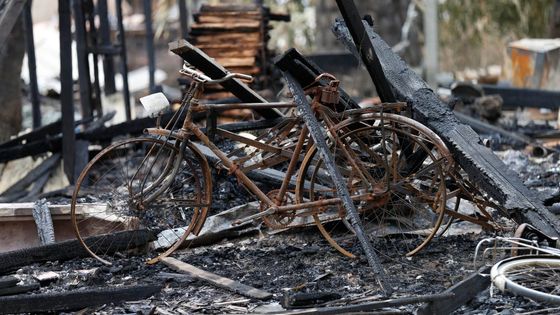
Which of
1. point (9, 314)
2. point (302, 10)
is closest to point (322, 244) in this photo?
point (9, 314)

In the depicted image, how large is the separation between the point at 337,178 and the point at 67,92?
18.6 ft

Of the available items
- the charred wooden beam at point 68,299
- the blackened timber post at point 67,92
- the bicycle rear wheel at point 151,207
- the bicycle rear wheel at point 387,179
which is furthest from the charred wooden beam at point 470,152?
the blackened timber post at point 67,92

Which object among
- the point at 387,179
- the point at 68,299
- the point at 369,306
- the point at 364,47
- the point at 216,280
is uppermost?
the point at 364,47

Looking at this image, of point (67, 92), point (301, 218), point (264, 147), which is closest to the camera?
point (264, 147)

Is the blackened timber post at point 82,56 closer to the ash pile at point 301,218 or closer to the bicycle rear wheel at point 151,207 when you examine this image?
the ash pile at point 301,218

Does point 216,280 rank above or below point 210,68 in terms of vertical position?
below

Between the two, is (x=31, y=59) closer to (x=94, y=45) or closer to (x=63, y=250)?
(x=94, y=45)

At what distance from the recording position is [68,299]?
22.1 feet

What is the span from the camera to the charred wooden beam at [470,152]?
291 inches

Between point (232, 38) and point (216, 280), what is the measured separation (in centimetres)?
776

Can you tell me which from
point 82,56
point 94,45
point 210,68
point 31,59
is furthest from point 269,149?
point 94,45

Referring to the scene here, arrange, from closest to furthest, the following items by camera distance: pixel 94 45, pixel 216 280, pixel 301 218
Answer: pixel 216 280 < pixel 301 218 < pixel 94 45

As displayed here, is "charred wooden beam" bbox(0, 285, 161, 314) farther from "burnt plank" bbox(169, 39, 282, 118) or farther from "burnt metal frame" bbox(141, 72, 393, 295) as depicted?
"burnt plank" bbox(169, 39, 282, 118)

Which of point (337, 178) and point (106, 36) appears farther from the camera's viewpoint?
point (106, 36)
